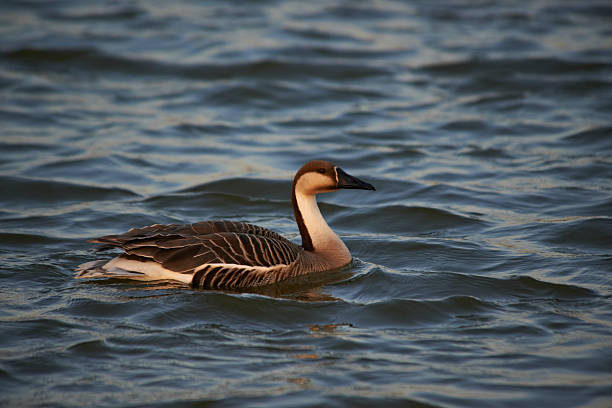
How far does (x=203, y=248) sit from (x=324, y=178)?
1653 mm

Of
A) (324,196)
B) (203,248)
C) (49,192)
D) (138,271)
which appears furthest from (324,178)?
(49,192)

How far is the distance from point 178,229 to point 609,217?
18.6 ft

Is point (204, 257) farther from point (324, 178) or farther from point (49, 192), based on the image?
point (49, 192)

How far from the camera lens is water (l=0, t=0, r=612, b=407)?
630 cm

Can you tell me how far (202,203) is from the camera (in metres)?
11.4

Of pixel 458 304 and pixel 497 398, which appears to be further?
pixel 458 304

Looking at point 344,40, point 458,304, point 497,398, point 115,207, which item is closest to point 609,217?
point 458,304

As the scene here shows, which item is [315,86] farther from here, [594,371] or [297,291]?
[594,371]

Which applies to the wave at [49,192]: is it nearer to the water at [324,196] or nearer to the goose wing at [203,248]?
the water at [324,196]

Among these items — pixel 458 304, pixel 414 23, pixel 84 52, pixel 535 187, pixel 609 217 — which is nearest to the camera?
pixel 458 304

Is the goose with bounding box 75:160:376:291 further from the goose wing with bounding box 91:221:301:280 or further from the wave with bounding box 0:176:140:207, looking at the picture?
the wave with bounding box 0:176:140:207

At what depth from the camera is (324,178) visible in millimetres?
8766

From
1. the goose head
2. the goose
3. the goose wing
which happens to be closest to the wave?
the goose

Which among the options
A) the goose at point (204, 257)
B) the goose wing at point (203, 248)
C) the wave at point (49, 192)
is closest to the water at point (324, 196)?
the wave at point (49, 192)
